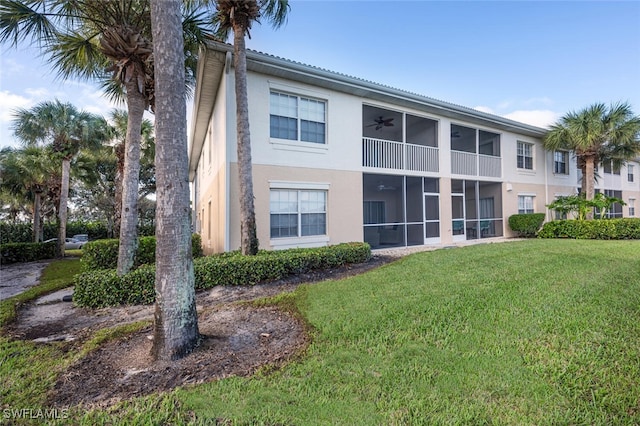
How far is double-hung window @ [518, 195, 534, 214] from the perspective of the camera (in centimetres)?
1673

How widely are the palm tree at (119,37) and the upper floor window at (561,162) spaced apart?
20.1 metres

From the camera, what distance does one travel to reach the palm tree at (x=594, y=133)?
623 inches

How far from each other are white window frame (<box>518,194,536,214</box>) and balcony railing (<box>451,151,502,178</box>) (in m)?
2.39

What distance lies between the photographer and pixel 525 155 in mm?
17125

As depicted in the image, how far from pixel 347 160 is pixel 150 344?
874 cm

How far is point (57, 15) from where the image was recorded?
7.21 metres

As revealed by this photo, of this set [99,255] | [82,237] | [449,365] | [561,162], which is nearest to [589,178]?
[561,162]

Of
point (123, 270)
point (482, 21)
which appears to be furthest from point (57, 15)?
point (482, 21)

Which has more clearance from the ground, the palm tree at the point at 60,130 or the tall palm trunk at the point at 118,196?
the palm tree at the point at 60,130

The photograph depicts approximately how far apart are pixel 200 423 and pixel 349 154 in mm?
9919

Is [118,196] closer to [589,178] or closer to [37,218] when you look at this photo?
[37,218]

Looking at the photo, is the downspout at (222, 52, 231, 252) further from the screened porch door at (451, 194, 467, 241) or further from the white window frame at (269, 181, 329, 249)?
the screened porch door at (451, 194, 467, 241)

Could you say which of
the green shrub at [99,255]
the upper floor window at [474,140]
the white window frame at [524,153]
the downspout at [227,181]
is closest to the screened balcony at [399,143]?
the upper floor window at [474,140]

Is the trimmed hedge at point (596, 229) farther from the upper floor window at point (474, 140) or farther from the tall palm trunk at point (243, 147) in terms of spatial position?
the tall palm trunk at point (243, 147)
